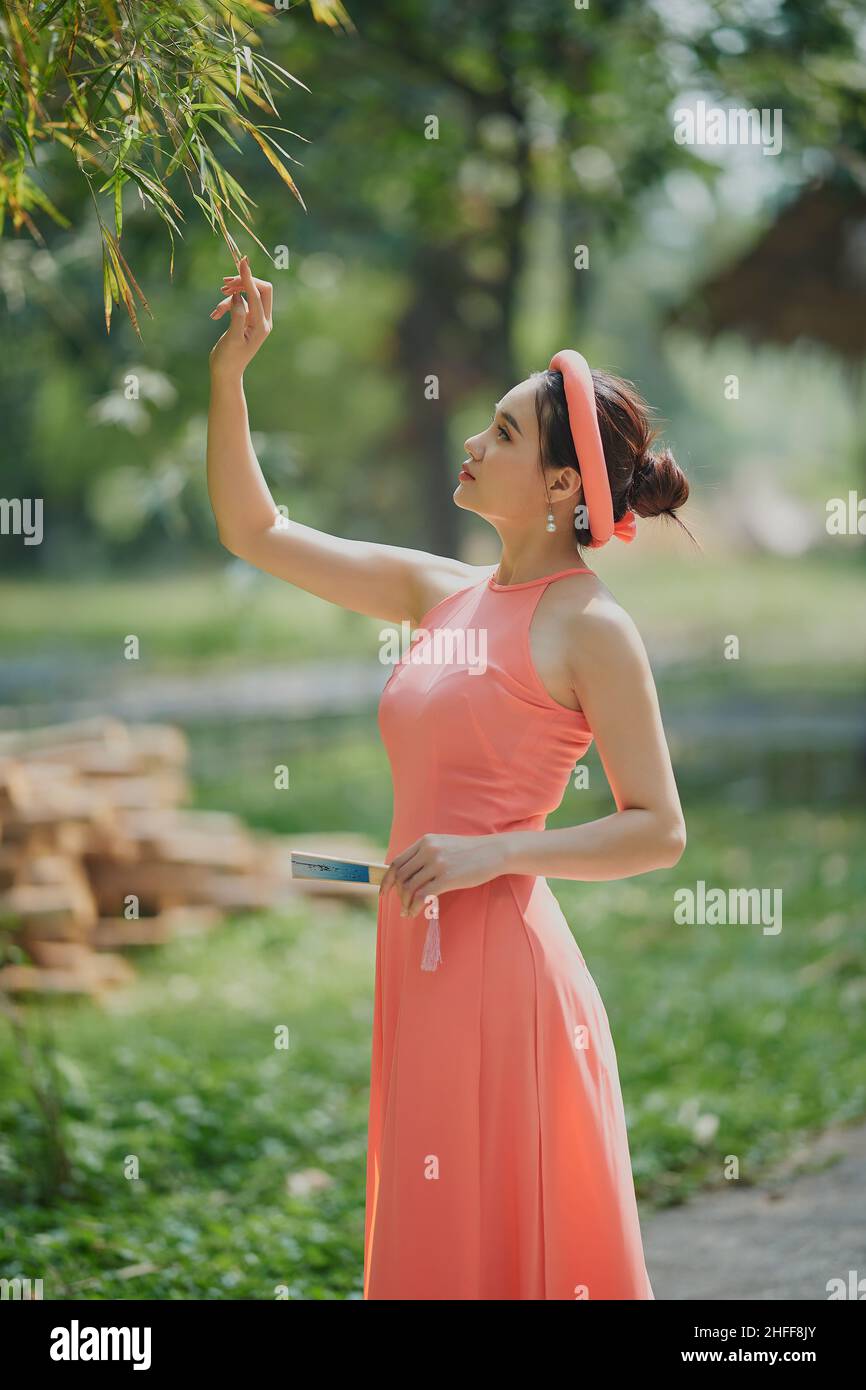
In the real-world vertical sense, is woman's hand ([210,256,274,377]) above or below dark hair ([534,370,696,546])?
above

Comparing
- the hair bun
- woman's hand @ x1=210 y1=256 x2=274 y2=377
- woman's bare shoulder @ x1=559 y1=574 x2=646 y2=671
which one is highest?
woman's hand @ x1=210 y1=256 x2=274 y2=377

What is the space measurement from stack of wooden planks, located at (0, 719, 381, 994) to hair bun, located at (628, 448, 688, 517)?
152 inches

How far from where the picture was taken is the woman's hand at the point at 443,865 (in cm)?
192

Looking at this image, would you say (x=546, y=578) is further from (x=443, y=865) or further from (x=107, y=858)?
(x=107, y=858)

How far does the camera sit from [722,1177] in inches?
154

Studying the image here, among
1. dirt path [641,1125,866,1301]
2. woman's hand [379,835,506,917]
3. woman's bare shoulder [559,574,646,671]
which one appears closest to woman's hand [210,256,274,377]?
woman's bare shoulder [559,574,646,671]

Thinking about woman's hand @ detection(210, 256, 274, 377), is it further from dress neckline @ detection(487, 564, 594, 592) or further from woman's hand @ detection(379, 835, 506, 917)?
woman's hand @ detection(379, 835, 506, 917)

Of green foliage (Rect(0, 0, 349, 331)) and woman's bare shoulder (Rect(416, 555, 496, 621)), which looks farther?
woman's bare shoulder (Rect(416, 555, 496, 621))

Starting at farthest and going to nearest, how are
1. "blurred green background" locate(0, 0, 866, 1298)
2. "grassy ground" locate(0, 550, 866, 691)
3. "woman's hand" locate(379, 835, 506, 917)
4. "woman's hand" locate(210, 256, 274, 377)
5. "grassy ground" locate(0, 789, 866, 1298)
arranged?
"grassy ground" locate(0, 550, 866, 691) → "blurred green background" locate(0, 0, 866, 1298) → "grassy ground" locate(0, 789, 866, 1298) → "woman's hand" locate(210, 256, 274, 377) → "woman's hand" locate(379, 835, 506, 917)

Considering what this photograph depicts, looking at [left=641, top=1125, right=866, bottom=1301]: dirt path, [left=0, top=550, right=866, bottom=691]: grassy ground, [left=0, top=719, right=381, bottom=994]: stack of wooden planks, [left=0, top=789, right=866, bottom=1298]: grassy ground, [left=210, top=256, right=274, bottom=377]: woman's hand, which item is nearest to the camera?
[left=210, top=256, right=274, bottom=377]: woman's hand

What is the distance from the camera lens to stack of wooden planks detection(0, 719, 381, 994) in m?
5.64

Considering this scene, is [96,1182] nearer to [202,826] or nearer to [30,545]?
[202,826]
